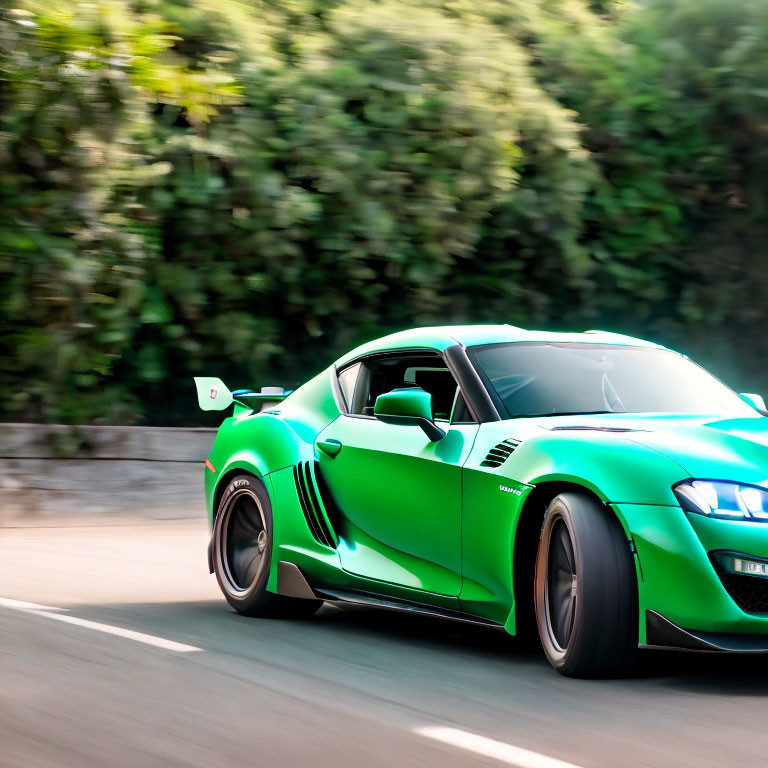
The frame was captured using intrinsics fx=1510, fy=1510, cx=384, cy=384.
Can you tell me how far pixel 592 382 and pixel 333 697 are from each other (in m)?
1.90

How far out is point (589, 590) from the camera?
5.16 meters

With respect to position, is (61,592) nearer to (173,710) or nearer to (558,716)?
(173,710)

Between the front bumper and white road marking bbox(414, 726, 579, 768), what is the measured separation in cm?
86

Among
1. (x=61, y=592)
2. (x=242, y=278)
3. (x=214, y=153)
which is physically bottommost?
(x=61, y=592)

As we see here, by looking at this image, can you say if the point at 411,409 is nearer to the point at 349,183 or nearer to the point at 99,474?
the point at 99,474

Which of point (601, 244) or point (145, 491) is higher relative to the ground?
point (601, 244)

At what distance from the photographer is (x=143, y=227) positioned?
13.4m

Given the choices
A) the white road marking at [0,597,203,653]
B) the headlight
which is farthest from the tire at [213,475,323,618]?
the headlight

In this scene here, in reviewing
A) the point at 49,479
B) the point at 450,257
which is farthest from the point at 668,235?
the point at 49,479

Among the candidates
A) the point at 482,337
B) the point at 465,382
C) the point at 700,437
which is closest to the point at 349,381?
the point at 482,337

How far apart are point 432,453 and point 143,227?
305 inches

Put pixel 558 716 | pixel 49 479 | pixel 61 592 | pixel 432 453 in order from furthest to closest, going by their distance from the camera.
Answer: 1. pixel 49 479
2. pixel 61 592
3. pixel 432 453
4. pixel 558 716

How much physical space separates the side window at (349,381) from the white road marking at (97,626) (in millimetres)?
1463

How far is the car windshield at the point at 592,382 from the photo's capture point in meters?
6.21
